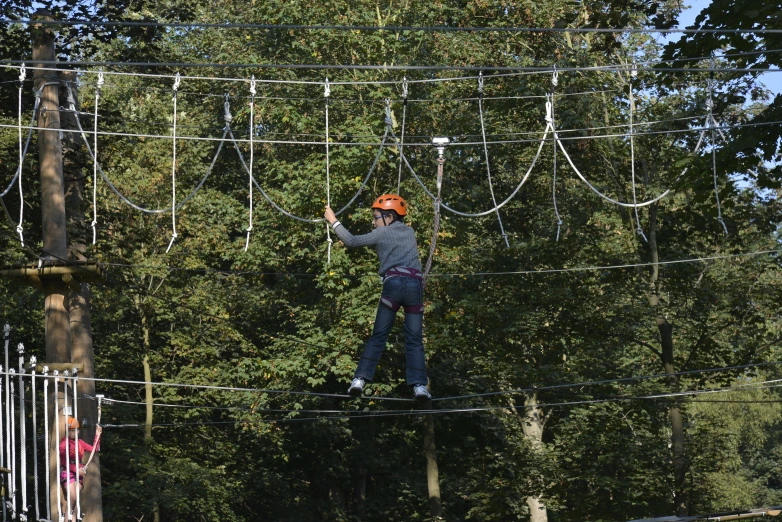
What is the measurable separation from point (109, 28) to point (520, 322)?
33.5 feet

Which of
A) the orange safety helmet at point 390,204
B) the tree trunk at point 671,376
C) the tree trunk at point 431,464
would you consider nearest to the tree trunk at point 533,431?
the tree trunk at point 431,464

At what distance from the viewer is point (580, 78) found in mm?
23906

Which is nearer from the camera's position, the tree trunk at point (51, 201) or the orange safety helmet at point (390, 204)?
the orange safety helmet at point (390, 204)

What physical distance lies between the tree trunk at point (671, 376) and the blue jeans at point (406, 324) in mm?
13448

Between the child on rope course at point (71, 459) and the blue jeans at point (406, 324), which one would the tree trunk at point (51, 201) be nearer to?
the child on rope course at point (71, 459)

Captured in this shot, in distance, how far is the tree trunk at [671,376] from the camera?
2267 cm

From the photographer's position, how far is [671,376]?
893 inches

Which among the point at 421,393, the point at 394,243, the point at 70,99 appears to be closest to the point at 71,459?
the point at 70,99

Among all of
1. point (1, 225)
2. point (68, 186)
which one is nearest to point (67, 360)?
point (68, 186)

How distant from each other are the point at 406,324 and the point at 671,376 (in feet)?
44.9

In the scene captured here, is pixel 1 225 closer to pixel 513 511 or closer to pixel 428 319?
pixel 428 319

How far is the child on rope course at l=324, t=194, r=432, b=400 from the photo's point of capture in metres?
9.80

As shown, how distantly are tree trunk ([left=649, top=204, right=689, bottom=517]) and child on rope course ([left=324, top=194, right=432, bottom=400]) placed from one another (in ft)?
44.3

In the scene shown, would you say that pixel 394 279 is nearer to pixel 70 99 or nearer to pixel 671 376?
pixel 70 99
